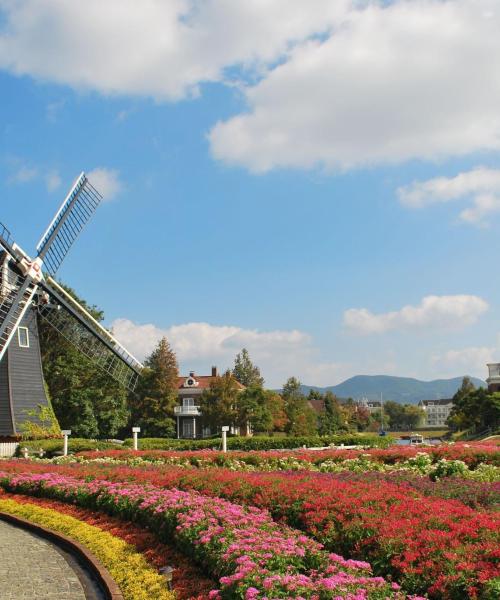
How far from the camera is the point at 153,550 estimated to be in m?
9.45

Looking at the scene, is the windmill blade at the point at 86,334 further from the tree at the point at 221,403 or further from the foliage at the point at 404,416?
the foliage at the point at 404,416

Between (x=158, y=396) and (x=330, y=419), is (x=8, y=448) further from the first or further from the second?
(x=330, y=419)

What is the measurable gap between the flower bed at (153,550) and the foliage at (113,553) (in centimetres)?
13

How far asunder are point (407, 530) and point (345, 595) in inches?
69.6

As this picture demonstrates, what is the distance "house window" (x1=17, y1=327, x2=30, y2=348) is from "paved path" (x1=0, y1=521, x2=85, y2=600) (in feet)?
77.4

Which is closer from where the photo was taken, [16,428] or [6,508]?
[6,508]

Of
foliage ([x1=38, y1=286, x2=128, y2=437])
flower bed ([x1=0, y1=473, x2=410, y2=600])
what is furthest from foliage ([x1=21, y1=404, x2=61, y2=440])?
flower bed ([x1=0, y1=473, x2=410, y2=600])

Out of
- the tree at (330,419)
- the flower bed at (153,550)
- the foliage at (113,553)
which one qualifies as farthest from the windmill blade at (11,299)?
the tree at (330,419)

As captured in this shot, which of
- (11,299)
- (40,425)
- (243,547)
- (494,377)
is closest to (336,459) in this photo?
(243,547)

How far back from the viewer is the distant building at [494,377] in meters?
85.2

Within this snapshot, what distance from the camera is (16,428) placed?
107 ft

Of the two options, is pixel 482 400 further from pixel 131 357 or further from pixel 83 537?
pixel 83 537

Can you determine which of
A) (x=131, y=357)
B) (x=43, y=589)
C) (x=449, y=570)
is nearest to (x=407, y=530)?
(x=449, y=570)

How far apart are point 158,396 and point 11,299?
26.9 meters
